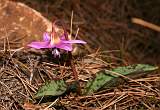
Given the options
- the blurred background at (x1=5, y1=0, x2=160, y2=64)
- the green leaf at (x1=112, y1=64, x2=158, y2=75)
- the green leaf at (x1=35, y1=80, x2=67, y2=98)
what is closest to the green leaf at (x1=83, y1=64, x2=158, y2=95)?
the green leaf at (x1=112, y1=64, x2=158, y2=75)

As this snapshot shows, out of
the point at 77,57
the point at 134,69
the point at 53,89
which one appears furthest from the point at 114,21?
the point at 53,89

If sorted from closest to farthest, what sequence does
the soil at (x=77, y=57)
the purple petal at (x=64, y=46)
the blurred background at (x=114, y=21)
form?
the purple petal at (x=64, y=46), the soil at (x=77, y=57), the blurred background at (x=114, y=21)

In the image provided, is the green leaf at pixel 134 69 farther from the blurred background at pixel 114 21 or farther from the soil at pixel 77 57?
the blurred background at pixel 114 21

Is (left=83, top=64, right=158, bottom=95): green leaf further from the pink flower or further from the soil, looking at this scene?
the pink flower

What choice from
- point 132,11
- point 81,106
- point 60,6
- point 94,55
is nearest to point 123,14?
point 132,11

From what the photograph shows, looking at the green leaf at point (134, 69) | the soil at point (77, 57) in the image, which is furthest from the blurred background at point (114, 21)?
the green leaf at point (134, 69)

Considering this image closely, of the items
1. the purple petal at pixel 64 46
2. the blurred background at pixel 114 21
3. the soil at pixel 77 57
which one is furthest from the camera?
the blurred background at pixel 114 21

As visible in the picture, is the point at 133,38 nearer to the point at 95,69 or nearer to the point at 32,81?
the point at 95,69
